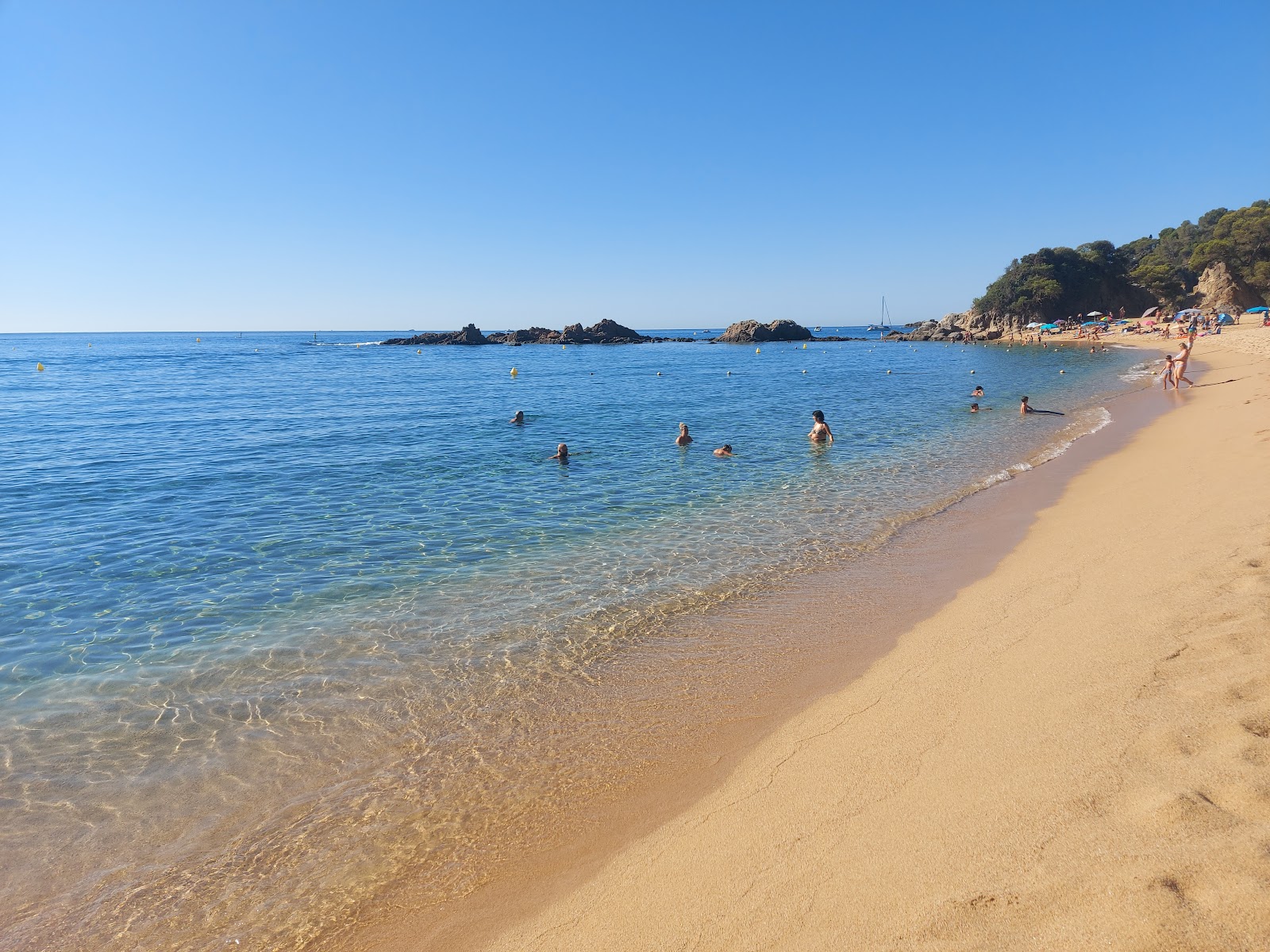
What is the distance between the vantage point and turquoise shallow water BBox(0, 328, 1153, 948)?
470 cm

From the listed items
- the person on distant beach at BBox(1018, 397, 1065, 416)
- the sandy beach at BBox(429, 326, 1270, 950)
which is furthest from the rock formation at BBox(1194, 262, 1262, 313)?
the sandy beach at BBox(429, 326, 1270, 950)

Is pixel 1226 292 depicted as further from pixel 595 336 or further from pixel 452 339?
pixel 452 339

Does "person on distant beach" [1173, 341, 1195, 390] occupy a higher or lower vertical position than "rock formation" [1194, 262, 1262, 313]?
lower

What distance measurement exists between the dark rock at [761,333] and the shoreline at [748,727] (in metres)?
116

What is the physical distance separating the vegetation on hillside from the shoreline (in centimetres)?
9161

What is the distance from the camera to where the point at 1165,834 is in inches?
136

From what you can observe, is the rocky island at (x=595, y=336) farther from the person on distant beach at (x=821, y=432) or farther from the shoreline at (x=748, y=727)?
the shoreline at (x=748, y=727)

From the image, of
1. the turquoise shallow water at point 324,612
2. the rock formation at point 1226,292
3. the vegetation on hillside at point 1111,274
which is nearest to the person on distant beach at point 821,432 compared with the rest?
the turquoise shallow water at point 324,612

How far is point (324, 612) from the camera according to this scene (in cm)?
877

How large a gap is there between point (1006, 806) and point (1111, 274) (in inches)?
4624

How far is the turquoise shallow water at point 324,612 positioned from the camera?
4699mm

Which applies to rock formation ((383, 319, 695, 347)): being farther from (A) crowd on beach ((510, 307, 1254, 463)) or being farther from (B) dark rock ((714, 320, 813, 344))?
(A) crowd on beach ((510, 307, 1254, 463))

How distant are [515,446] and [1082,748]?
64.8ft

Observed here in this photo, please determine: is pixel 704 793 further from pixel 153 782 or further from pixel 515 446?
pixel 515 446
